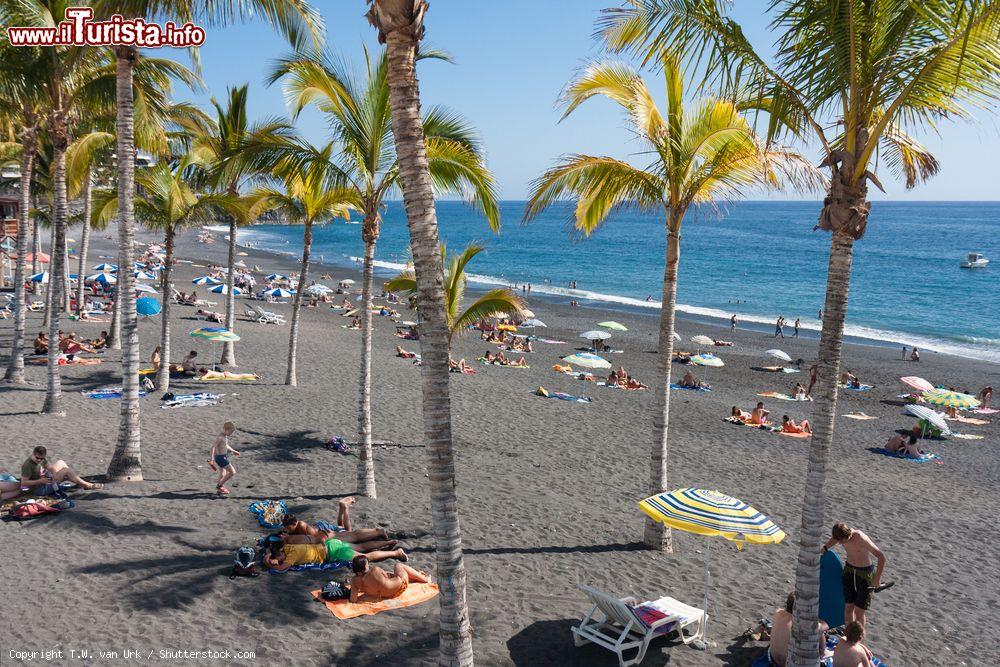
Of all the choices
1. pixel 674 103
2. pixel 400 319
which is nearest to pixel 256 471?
pixel 674 103

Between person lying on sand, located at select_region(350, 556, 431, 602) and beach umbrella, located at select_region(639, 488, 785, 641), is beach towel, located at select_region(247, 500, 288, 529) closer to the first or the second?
person lying on sand, located at select_region(350, 556, 431, 602)

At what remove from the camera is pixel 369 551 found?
351 inches

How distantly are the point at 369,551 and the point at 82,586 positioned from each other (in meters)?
3.19

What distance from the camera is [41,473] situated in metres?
9.80

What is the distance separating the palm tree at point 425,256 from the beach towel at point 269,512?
5.25 metres

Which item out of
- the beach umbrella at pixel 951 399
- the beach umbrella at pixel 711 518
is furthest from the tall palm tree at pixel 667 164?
the beach umbrella at pixel 951 399

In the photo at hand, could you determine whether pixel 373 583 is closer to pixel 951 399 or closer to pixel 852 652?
pixel 852 652

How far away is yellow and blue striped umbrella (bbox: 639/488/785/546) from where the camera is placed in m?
7.35

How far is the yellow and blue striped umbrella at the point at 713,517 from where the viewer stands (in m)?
7.35

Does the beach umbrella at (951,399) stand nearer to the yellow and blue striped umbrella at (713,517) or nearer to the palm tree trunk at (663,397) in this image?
the palm tree trunk at (663,397)

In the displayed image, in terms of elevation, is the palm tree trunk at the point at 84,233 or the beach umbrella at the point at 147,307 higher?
the palm tree trunk at the point at 84,233

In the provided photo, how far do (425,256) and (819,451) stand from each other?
12.1 feet

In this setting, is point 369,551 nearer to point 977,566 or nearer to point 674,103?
point 674,103

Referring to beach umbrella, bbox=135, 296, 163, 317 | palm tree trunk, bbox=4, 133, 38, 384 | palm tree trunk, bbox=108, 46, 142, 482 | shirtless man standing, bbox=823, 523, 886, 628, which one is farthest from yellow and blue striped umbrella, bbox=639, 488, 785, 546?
beach umbrella, bbox=135, 296, 163, 317
